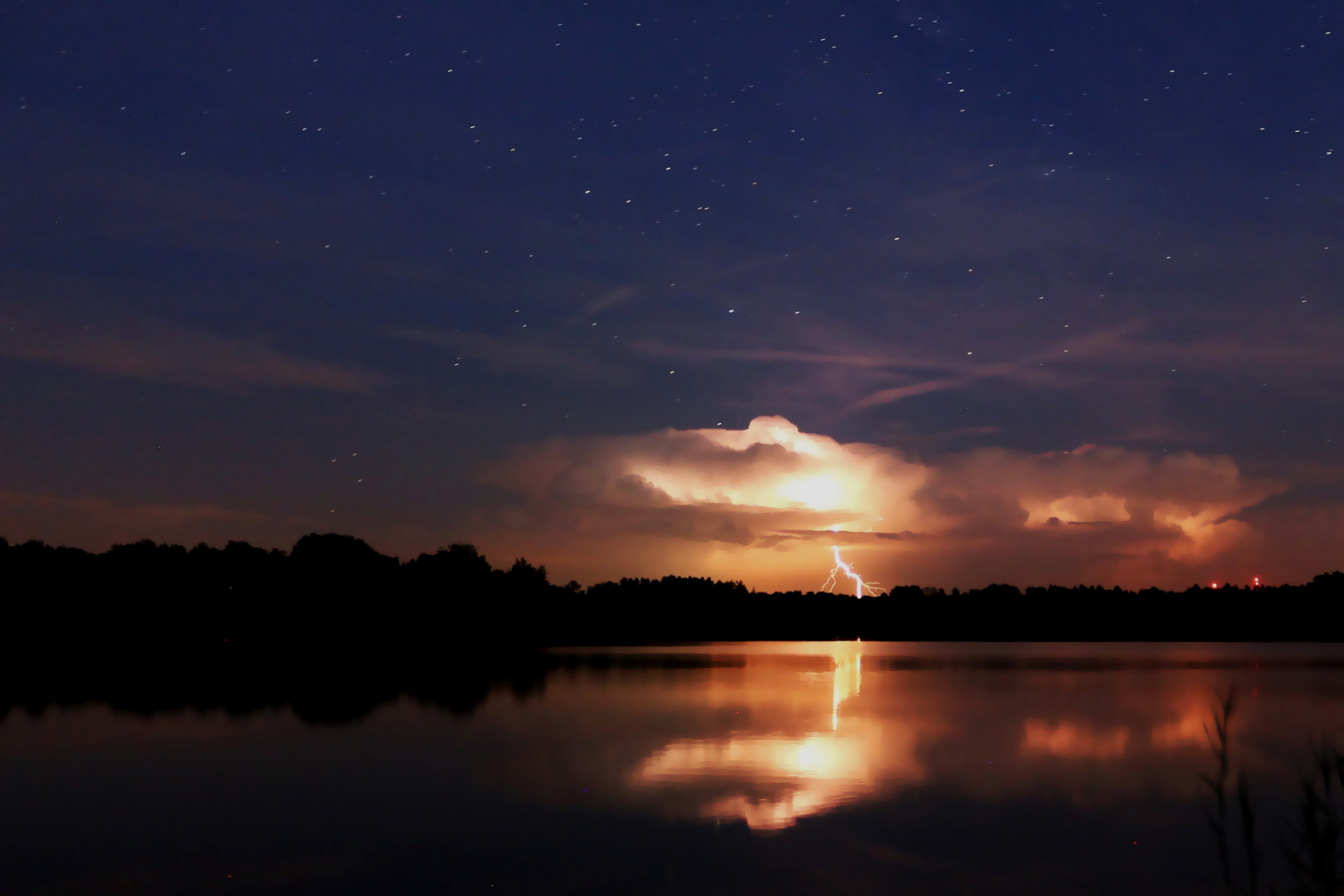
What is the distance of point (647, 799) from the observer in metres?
23.6

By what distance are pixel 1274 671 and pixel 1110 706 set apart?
1564 inches

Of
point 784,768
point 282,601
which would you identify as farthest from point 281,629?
point 784,768

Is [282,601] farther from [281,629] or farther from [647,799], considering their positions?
[647,799]

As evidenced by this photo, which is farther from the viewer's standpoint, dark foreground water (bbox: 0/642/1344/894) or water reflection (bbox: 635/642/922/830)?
water reflection (bbox: 635/642/922/830)

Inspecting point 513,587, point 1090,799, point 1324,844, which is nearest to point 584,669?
point 1090,799

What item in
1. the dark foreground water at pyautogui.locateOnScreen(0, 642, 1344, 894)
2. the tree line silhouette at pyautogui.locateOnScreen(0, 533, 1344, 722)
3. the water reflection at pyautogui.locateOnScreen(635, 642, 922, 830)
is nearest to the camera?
the dark foreground water at pyautogui.locateOnScreen(0, 642, 1344, 894)

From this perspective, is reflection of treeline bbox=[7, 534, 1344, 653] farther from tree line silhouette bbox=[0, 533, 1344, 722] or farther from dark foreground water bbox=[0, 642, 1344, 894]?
dark foreground water bbox=[0, 642, 1344, 894]

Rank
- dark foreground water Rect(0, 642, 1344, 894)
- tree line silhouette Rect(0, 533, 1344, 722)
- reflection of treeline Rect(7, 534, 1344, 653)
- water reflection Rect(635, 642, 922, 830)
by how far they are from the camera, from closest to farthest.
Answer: dark foreground water Rect(0, 642, 1344, 894) → water reflection Rect(635, 642, 922, 830) → tree line silhouette Rect(0, 533, 1344, 722) → reflection of treeline Rect(7, 534, 1344, 653)

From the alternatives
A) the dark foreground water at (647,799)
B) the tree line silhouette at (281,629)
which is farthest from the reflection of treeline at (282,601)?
the dark foreground water at (647,799)

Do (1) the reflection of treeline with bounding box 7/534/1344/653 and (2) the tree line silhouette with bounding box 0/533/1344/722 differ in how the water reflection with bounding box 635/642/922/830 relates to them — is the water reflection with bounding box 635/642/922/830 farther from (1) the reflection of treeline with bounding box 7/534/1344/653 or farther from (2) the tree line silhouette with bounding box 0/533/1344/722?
(1) the reflection of treeline with bounding box 7/534/1344/653

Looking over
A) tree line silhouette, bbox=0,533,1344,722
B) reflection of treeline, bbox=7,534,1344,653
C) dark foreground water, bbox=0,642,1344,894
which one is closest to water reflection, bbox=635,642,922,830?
dark foreground water, bbox=0,642,1344,894

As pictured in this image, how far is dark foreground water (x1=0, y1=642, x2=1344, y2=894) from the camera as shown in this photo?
1723cm

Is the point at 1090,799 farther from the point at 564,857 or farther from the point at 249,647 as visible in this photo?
the point at 249,647

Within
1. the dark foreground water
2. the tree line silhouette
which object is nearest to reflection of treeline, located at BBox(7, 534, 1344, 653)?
the tree line silhouette
